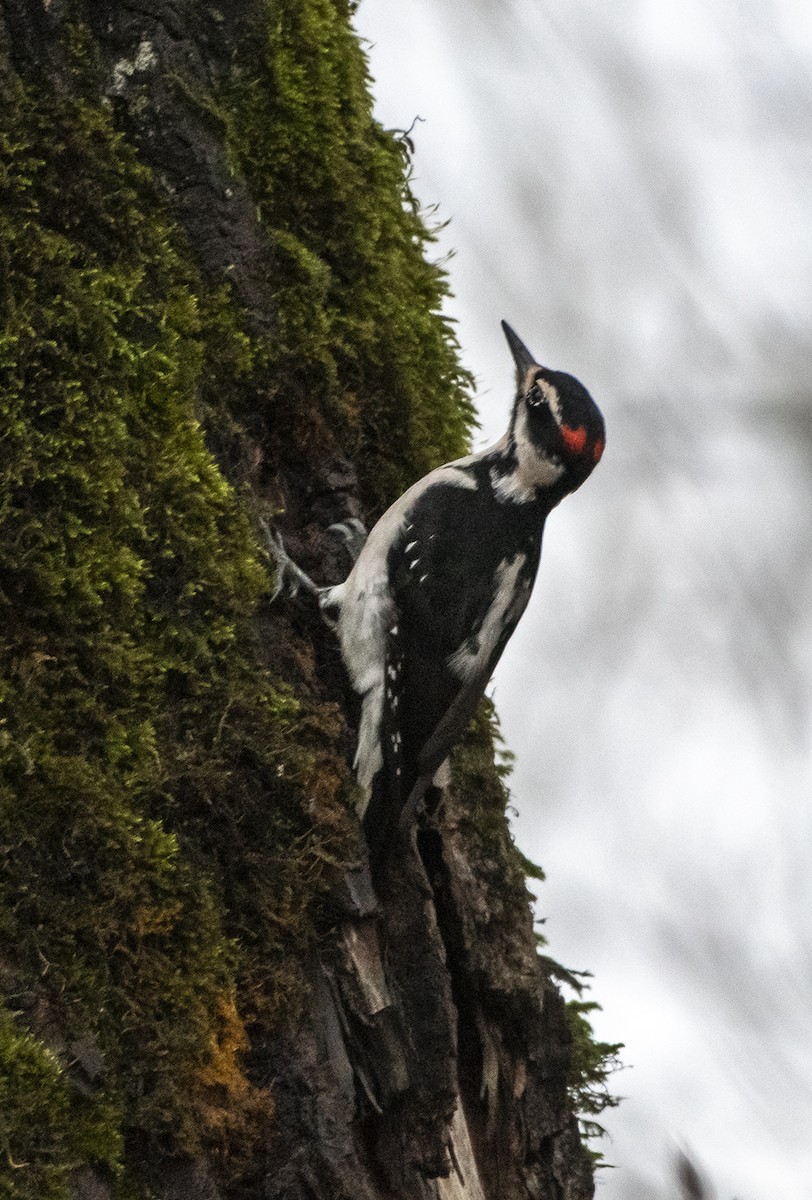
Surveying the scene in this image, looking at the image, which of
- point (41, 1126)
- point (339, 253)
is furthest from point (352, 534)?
point (41, 1126)

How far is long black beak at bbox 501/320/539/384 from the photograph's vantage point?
3.80 m

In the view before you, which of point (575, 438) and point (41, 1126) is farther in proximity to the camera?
point (575, 438)

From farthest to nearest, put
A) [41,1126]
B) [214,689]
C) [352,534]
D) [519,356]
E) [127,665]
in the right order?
→ [519,356] < [352,534] < [214,689] < [127,665] < [41,1126]

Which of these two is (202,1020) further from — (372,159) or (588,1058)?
(372,159)

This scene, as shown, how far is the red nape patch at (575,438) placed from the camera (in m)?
3.54

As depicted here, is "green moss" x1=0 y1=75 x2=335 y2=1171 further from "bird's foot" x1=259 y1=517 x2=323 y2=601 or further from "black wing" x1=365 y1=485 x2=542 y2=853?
"black wing" x1=365 y1=485 x2=542 y2=853

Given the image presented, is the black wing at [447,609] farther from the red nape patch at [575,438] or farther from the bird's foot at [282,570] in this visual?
the bird's foot at [282,570]

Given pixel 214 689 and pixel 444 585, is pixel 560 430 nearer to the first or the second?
pixel 444 585

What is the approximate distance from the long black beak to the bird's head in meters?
0.10

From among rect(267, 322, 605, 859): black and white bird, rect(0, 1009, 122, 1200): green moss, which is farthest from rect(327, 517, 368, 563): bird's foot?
rect(0, 1009, 122, 1200): green moss

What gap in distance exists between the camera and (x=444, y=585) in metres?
3.40

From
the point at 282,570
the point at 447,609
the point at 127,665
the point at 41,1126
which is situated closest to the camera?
the point at 41,1126

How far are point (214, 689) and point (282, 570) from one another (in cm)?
37

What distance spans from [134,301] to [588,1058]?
2297 mm
